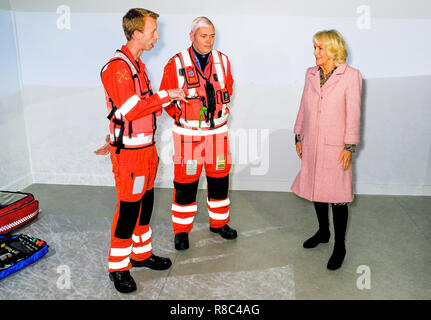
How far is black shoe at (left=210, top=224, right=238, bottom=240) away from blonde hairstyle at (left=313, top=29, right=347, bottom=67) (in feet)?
4.59

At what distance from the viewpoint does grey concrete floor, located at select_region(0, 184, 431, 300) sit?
94.8 inches

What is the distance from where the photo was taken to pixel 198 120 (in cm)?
268

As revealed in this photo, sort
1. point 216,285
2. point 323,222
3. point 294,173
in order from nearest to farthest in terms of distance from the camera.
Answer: point 216,285 < point 323,222 < point 294,173

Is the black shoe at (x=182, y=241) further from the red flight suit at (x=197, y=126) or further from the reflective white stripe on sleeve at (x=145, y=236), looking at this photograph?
the reflective white stripe on sleeve at (x=145, y=236)

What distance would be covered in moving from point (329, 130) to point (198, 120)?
2.68 feet

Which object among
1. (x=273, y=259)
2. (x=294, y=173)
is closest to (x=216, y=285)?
(x=273, y=259)

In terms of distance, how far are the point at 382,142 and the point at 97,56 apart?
2.80 metres

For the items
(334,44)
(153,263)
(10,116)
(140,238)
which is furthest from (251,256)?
(10,116)

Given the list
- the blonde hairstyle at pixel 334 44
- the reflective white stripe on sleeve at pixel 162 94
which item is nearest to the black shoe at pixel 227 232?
the reflective white stripe on sleeve at pixel 162 94

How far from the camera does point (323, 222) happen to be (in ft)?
9.44

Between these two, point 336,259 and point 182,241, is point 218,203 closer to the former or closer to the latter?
point 182,241
